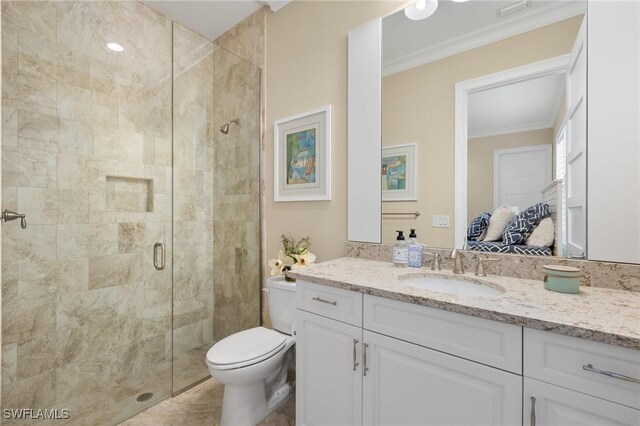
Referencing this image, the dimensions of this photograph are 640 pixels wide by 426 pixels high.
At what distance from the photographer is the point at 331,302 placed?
123 centimetres

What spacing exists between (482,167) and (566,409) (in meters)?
0.94

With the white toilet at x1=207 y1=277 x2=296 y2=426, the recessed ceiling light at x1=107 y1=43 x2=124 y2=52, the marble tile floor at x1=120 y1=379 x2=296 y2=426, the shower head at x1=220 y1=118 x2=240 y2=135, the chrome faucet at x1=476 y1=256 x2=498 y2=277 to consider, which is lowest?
the marble tile floor at x1=120 y1=379 x2=296 y2=426

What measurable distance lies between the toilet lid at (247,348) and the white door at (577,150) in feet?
4.79

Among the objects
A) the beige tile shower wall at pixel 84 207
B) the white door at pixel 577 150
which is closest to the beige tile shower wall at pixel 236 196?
the beige tile shower wall at pixel 84 207

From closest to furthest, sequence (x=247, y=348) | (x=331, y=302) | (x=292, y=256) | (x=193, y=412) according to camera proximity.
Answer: (x=331, y=302) → (x=247, y=348) → (x=193, y=412) → (x=292, y=256)

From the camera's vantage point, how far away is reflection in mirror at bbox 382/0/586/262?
1200 millimetres

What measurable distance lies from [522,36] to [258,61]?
1758 mm

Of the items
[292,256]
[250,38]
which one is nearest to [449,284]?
[292,256]

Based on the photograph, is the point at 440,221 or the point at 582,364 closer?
the point at 582,364

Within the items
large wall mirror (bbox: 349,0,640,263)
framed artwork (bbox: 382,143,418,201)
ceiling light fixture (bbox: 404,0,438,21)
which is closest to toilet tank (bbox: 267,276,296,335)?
large wall mirror (bbox: 349,0,640,263)

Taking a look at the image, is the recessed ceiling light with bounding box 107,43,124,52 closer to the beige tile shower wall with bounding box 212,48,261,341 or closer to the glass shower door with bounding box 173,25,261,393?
the glass shower door with bounding box 173,25,261,393

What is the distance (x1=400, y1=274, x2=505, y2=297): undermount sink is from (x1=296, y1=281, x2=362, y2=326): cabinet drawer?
23 cm

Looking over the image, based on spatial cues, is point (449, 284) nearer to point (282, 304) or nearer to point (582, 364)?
point (582, 364)

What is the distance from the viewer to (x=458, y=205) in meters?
1.42
